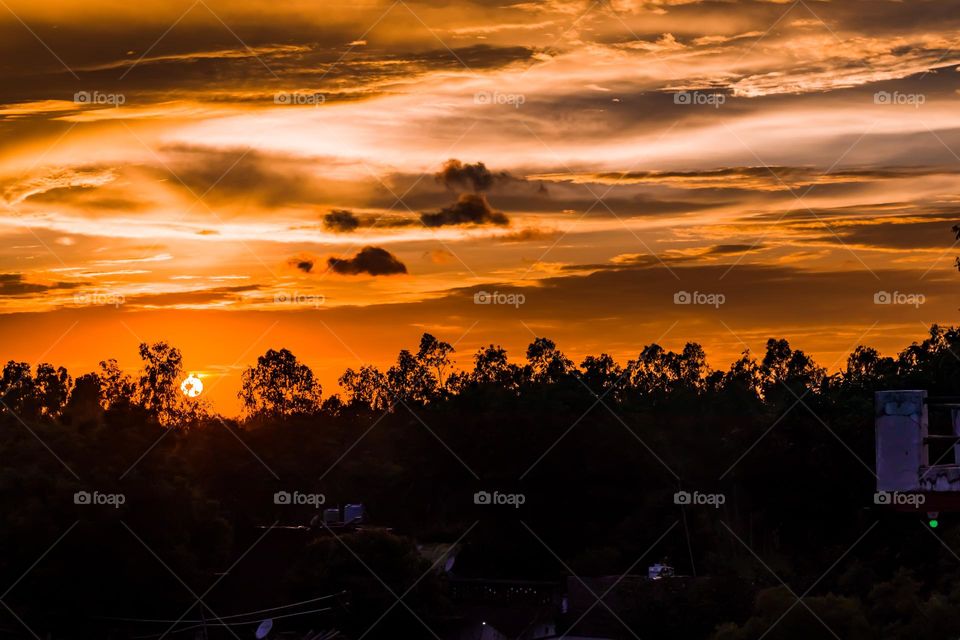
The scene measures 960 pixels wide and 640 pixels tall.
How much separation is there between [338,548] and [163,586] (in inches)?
305

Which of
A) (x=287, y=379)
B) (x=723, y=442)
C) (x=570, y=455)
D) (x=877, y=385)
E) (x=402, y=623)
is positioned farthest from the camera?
(x=287, y=379)

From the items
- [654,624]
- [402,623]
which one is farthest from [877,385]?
[402,623]

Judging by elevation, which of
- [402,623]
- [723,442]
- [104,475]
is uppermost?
[723,442]

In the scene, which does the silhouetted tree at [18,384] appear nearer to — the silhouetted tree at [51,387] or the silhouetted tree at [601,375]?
the silhouetted tree at [51,387]

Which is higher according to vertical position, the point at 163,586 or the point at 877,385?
the point at 877,385

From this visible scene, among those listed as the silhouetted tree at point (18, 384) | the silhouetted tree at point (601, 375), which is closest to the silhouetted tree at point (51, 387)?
the silhouetted tree at point (18, 384)

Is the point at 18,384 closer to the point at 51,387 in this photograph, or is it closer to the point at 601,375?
the point at 51,387

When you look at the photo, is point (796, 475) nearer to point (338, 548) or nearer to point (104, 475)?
point (338, 548)

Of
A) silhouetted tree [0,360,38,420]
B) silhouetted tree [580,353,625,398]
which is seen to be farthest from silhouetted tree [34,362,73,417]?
silhouetted tree [580,353,625,398]

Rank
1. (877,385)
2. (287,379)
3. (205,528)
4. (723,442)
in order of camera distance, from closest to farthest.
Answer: (205,528) < (877,385) < (723,442) < (287,379)

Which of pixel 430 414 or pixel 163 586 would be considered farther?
pixel 430 414

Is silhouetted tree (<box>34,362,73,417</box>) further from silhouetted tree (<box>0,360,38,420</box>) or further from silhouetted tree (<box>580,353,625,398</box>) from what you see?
silhouetted tree (<box>580,353,625,398</box>)

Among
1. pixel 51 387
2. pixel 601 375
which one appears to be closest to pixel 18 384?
pixel 51 387

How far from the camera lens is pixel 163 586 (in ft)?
154
